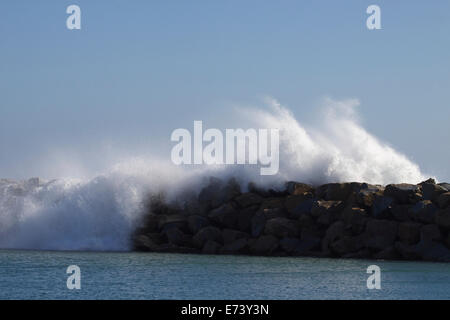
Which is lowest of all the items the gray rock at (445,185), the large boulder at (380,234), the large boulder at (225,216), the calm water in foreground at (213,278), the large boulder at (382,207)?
the calm water in foreground at (213,278)

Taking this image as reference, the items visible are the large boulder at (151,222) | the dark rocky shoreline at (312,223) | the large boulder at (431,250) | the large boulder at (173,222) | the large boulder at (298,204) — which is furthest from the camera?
the large boulder at (151,222)

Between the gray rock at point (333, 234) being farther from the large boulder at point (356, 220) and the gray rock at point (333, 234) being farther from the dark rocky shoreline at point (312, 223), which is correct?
the large boulder at point (356, 220)

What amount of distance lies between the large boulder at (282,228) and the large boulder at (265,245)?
0.24 meters

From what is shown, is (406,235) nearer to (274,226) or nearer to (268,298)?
(274,226)

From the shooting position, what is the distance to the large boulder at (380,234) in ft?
100

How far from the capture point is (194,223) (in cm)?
3394

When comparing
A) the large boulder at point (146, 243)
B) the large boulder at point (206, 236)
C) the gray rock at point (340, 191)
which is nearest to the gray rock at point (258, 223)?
the large boulder at point (206, 236)

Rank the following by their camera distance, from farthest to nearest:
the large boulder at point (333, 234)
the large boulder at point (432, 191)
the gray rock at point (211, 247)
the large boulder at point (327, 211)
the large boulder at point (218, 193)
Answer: the large boulder at point (218, 193) → the gray rock at point (211, 247) → the large boulder at point (327, 211) → the large boulder at point (432, 191) → the large boulder at point (333, 234)

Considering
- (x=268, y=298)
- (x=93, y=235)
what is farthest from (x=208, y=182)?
(x=268, y=298)

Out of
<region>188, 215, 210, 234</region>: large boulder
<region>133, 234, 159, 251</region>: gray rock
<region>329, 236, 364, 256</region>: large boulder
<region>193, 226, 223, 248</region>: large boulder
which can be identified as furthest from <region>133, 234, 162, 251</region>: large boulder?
<region>329, 236, 364, 256</region>: large boulder

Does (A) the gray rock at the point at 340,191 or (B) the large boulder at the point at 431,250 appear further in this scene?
(A) the gray rock at the point at 340,191

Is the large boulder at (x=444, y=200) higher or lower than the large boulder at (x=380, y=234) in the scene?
higher

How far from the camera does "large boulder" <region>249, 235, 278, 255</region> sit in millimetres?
31969

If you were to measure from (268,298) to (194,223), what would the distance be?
13479 mm
